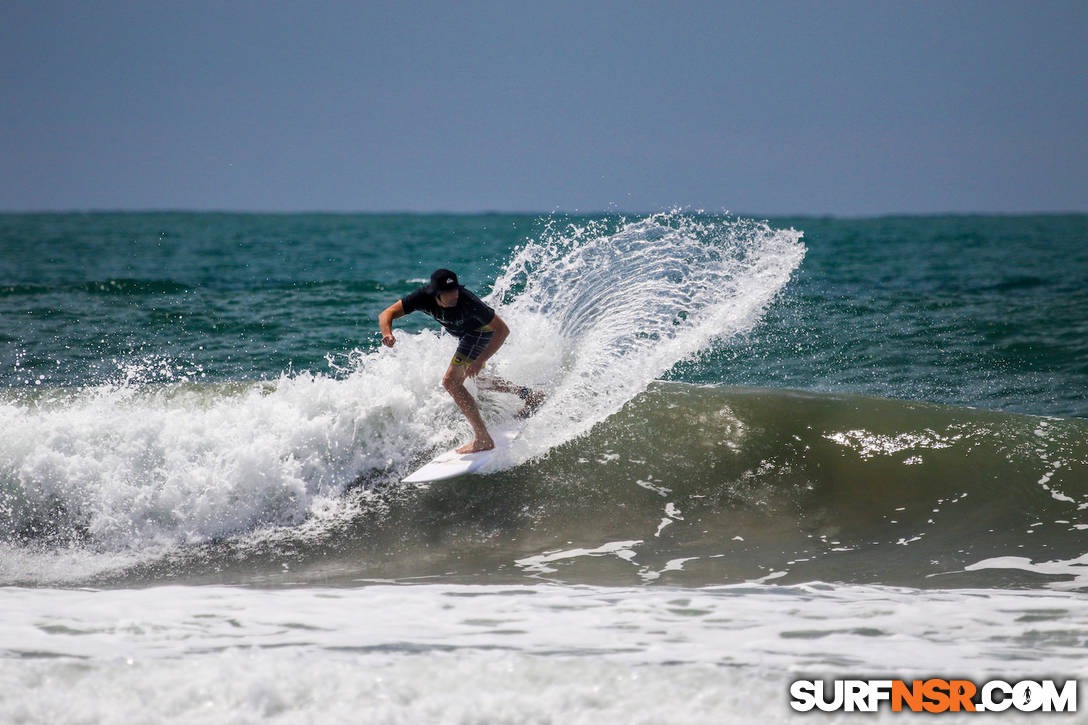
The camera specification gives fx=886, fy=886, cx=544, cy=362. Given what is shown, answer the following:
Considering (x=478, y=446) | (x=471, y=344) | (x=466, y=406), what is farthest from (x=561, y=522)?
(x=471, y=344)

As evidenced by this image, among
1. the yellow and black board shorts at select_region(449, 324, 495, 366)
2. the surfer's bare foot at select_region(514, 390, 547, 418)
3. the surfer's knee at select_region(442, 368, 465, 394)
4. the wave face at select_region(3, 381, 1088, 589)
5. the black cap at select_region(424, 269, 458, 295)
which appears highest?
the black cap at select_region(424, 269, 458, 295)

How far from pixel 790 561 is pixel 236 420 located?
4.30m

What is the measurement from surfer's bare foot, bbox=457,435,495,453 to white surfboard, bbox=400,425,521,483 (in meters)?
0.03

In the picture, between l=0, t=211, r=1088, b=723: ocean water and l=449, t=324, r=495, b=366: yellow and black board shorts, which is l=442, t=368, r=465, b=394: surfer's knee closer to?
l=449, t=324, r=495, b=366: yellow and black board shorts

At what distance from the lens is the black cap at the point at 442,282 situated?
6.29 meters

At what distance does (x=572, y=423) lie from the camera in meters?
7.43

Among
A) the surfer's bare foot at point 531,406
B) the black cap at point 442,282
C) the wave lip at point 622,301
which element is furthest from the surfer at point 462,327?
the wave lip at point 622,301

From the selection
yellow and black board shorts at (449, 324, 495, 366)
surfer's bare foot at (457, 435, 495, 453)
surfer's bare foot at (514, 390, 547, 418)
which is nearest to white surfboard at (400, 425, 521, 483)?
surfer's bare foot at (457, 435, 495, 453)

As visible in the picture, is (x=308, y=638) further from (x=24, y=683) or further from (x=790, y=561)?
(x=790, y=561)

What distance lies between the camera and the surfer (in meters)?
6.36

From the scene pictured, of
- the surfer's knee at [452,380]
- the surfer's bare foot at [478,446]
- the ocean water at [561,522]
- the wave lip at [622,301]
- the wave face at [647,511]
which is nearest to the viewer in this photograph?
the ocean water at [561,522]

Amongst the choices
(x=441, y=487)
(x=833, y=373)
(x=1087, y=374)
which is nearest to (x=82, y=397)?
(x=441, y=487)

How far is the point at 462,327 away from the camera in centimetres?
668

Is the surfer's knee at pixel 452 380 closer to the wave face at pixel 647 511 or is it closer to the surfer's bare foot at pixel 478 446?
the surfer's bare foot at pixel 478 446
